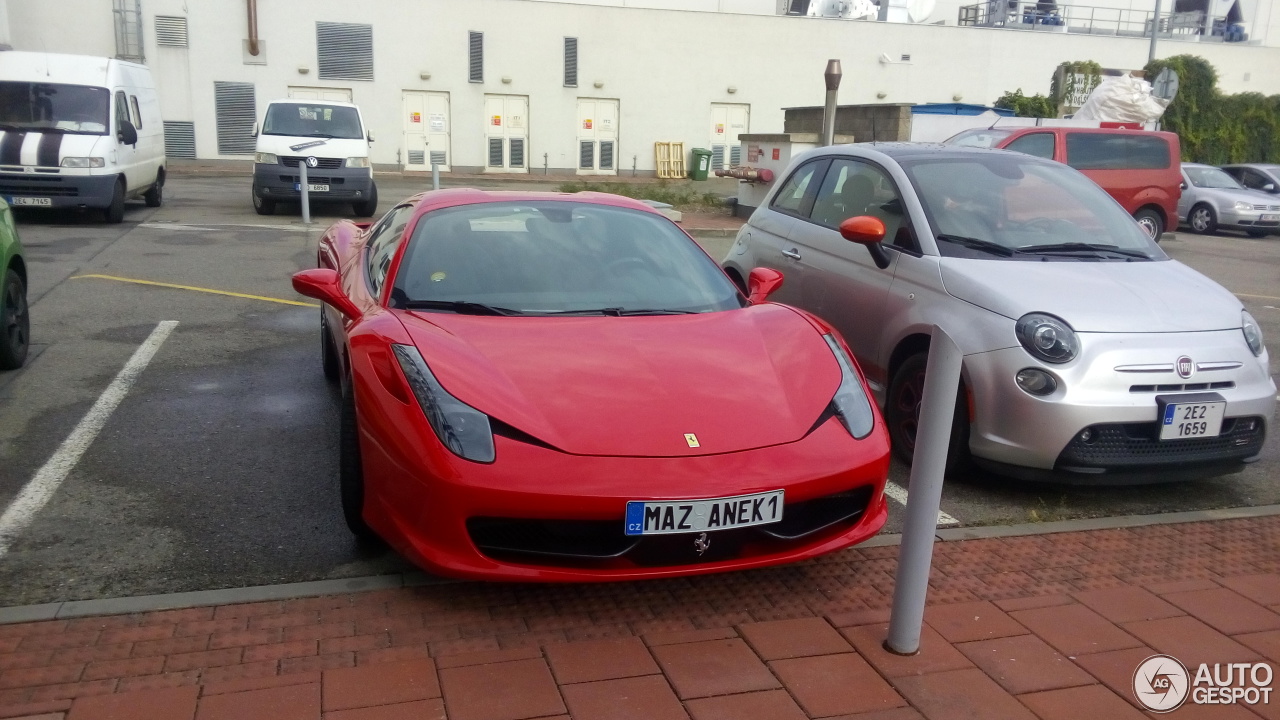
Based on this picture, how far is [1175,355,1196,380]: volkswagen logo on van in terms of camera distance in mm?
4473

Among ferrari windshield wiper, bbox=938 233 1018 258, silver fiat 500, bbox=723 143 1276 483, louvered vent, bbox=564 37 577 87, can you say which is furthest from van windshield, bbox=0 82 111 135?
louvered vent, bbox=564 37 577 87

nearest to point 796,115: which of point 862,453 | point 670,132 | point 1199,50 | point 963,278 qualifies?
point 670,132

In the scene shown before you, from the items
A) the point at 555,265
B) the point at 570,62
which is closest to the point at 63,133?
the point at 555,265

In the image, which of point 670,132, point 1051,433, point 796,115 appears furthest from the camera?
point 670,132

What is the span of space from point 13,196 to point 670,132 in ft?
70.9

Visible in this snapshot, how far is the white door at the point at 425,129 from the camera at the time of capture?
98.9 ft

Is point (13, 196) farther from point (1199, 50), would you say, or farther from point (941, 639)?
point (1199, 50)

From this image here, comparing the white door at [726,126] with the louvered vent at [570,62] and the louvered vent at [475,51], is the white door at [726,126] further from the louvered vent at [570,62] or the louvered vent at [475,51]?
the louvered vent at [475,51]

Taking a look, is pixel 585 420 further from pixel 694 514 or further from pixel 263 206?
pixel 263 206

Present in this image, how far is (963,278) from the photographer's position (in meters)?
4.92

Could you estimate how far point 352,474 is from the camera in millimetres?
3777

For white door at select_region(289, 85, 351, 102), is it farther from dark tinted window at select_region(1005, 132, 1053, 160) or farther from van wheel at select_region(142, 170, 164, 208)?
dark tinted window at select_region(1005, 132, 1053, 160)

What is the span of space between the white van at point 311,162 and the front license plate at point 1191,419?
13001mm

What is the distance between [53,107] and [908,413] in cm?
1290
